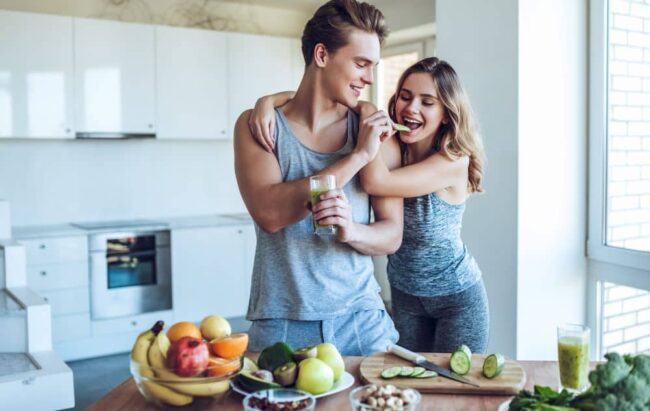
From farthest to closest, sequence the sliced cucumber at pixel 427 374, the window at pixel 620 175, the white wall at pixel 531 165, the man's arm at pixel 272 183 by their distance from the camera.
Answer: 1. the white wall at pixel 531 165
2. the window at pixel 620 175
3. the man's arm at pixel 272 183
4. the sliced cucumber at pixel 427 374

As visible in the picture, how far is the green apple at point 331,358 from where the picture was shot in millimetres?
1528

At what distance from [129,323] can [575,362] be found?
13.7 feet

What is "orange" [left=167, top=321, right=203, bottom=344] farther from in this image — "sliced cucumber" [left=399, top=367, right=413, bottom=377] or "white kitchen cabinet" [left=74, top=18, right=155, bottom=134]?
"white kitchen cabinet" [left=74, top=18, right=155, bottom=134]

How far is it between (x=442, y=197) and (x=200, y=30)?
12.5 ft

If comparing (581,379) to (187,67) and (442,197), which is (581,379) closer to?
(442,197)

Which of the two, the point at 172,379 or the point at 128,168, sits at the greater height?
the point at 128,168

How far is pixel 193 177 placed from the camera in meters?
6.05

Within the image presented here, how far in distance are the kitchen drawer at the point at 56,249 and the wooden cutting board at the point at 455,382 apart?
366 centimetres

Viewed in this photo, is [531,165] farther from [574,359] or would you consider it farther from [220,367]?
[220,367]

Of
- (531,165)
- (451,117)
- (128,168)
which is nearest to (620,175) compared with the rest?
(531,165)

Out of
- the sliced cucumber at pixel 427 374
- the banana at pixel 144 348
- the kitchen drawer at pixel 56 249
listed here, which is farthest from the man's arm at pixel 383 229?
the kitchen drawer at pixel 56 249

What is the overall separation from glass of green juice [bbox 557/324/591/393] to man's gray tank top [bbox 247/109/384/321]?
516mm

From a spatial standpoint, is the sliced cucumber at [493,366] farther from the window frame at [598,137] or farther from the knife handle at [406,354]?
the window frame at [598,137]

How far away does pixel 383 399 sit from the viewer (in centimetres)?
128
